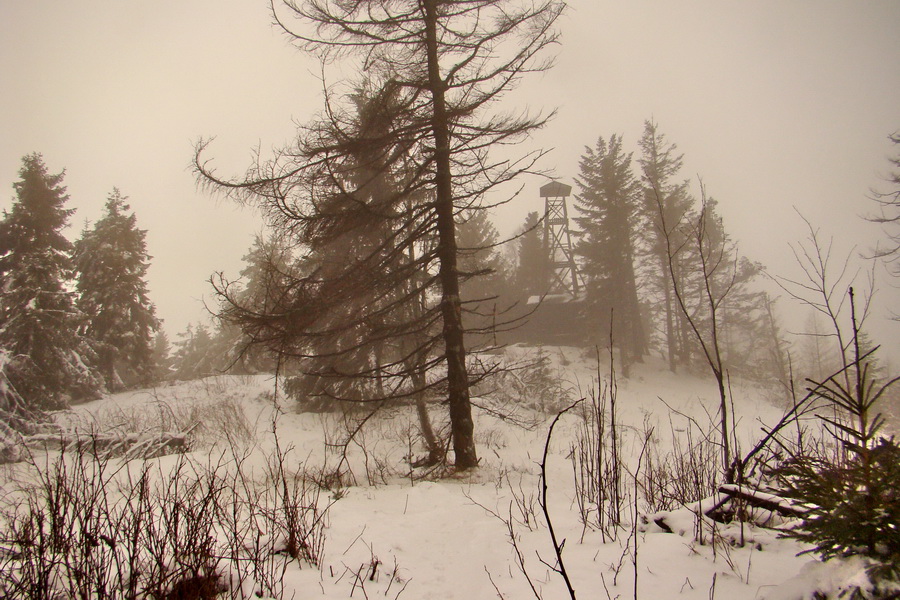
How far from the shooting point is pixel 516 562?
2959 millimetres

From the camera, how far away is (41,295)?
1762 centimetres

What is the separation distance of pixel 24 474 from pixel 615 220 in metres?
25.4

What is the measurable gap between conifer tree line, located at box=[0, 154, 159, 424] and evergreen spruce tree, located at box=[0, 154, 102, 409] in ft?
0.10

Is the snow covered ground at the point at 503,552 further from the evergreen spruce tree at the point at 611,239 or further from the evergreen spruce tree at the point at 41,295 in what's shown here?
the evergreen spruce tree at the point at 611,239

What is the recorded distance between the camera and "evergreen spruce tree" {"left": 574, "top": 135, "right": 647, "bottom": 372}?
23.6m

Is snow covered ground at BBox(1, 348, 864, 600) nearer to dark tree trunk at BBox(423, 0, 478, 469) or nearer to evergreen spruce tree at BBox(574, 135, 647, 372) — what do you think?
dark tree trunk at BBox(423, 0, 478, 469)

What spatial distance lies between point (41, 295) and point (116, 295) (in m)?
3.89

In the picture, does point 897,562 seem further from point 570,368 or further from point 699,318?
point 699,318

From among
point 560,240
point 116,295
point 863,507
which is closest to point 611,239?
point 560,240

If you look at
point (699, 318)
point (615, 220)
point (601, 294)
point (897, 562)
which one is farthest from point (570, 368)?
point (897, 562)

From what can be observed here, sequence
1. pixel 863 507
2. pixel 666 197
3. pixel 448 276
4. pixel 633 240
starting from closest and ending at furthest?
pixel 863 507 → pixel 448 276 → pixel 633 240 → pixel 666 197

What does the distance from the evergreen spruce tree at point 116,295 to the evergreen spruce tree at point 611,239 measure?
2420cm

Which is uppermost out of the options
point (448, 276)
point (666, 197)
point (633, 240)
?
point (666, 197)

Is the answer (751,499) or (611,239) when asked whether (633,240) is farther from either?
(751,499)
